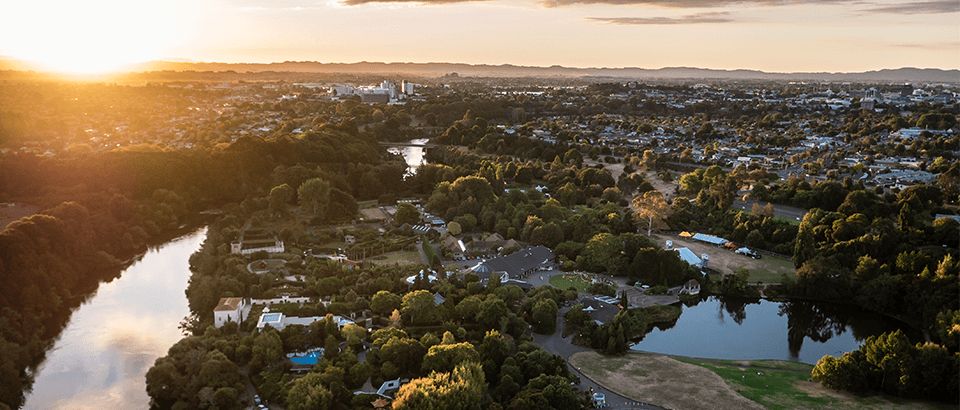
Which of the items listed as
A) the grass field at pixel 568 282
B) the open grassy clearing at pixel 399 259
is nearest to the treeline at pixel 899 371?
the grass field at pixel 568 282

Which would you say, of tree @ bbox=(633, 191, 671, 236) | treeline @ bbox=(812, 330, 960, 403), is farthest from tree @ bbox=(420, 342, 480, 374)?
tree @ bbox=(633, 191, 671, 236)

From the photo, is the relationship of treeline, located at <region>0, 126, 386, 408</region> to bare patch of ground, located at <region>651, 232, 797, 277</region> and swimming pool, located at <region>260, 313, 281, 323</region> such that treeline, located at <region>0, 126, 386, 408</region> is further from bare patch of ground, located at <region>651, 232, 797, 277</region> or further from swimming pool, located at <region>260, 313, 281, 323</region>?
bare patch of ground, located at <region>651, 232, 797, 277</region>

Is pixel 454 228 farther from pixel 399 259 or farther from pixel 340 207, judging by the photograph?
pixel 340 207

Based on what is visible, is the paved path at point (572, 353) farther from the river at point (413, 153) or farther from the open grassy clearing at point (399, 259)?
the river at point (413, 153)

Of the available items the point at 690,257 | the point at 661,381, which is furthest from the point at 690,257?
the point at 661,381

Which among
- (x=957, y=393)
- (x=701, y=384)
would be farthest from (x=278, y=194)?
(x=957, y=393)

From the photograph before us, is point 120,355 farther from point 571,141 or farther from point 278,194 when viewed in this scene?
point 571,141

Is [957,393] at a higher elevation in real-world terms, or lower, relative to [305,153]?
lower
